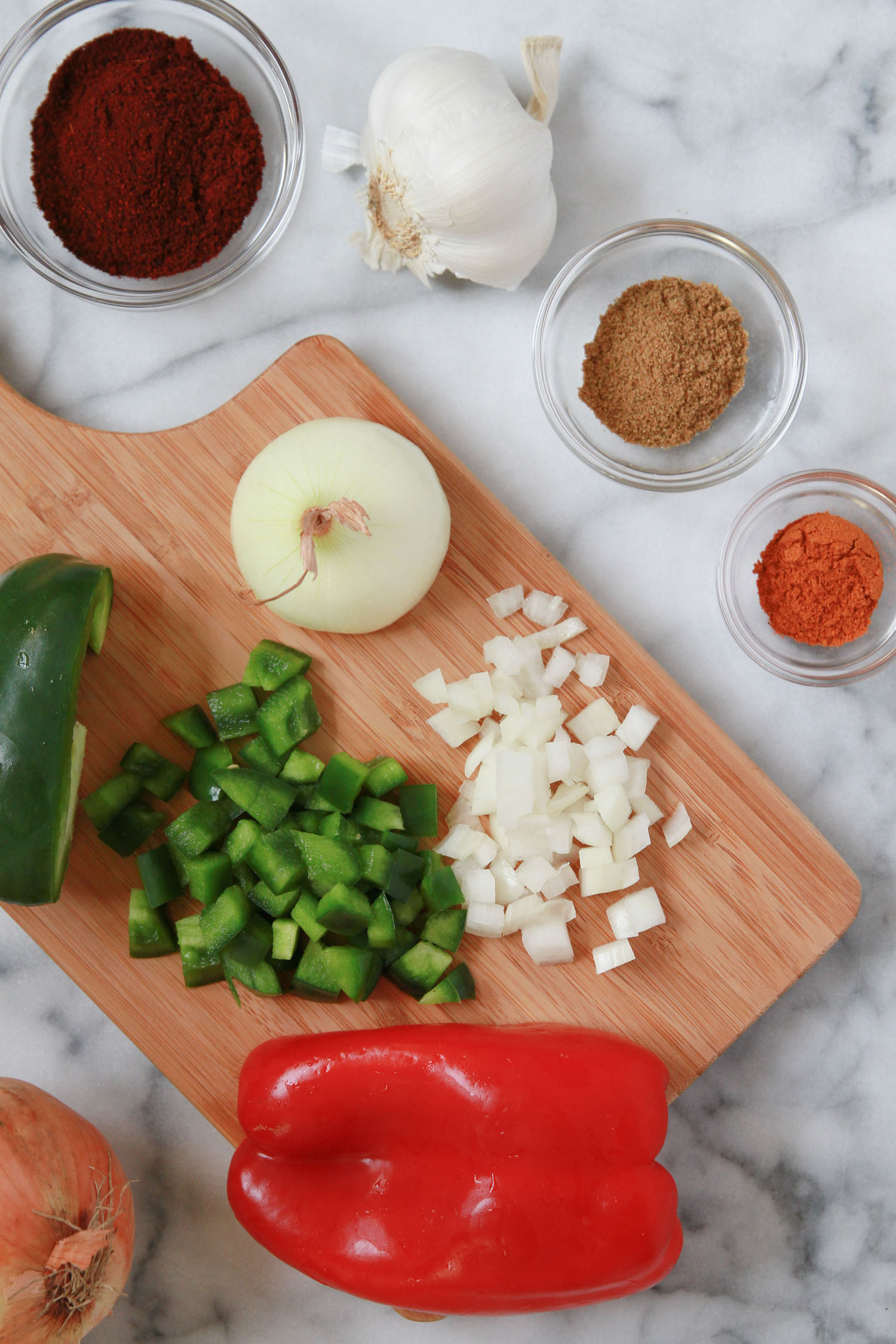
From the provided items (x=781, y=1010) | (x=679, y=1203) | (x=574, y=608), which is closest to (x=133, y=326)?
(x=574, y=608)

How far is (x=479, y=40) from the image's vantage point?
1.78 meters

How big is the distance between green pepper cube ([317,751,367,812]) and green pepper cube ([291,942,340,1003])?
0.25m

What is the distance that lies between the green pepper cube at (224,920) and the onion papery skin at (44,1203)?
362 mm

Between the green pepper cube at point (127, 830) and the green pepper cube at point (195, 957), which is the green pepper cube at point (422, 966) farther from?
the green pepper cube at point (127, 830)

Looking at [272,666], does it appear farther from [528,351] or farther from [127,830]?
[528,351]

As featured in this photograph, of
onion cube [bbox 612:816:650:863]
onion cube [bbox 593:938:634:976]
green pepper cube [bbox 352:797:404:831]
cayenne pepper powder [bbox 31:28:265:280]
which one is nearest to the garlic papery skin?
green pepper cube [bbox 352:797:404:831]

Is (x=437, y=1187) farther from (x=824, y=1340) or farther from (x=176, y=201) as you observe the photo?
(x=176, y=201)

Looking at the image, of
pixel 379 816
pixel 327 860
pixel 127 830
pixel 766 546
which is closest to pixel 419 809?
pixel 379 816

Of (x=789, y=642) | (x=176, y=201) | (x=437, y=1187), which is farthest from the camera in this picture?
(x=789, y=642)

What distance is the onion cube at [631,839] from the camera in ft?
5.49

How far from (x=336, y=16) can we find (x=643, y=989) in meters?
1.83

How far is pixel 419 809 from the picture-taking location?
1.67 m

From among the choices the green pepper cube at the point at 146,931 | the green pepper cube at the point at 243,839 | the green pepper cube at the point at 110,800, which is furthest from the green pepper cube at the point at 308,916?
the green pepper cube at the point at 110,800

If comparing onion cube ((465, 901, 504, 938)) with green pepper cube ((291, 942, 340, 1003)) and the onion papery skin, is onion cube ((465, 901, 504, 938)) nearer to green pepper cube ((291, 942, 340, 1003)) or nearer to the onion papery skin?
green pepper cube ((291, 942, 340, 1003))
